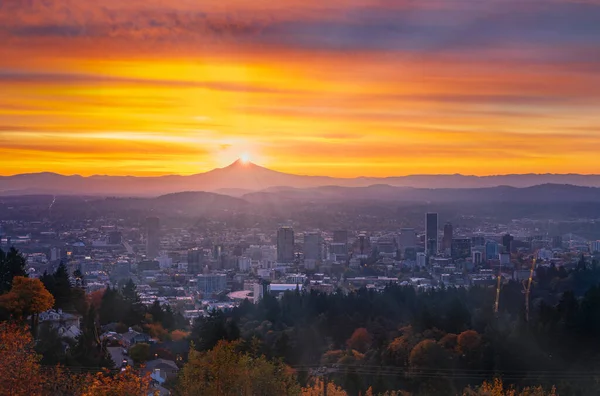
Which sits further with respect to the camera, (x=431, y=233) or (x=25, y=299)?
(x=431, y=233)

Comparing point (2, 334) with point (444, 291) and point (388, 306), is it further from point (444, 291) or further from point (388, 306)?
point (444, 291)

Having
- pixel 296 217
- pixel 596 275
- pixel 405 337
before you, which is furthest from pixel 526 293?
pixel 296 217

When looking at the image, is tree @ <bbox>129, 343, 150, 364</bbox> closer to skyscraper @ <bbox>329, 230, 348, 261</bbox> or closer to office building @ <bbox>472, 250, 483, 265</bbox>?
office building @ <bbox>472, 250, 483, 265</bbox>

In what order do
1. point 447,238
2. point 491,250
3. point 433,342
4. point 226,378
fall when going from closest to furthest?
point 226,378 < point 433,342 < point 491,250 < point 447,238

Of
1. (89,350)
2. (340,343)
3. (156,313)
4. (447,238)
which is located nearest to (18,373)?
(89,350)

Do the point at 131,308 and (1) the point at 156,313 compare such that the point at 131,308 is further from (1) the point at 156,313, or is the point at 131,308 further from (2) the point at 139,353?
(2) the point at 139,353

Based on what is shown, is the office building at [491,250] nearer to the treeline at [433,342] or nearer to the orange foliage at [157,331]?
the treeline at [433,342]

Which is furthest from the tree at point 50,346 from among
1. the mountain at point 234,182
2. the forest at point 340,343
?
the mountain at point 234,182
